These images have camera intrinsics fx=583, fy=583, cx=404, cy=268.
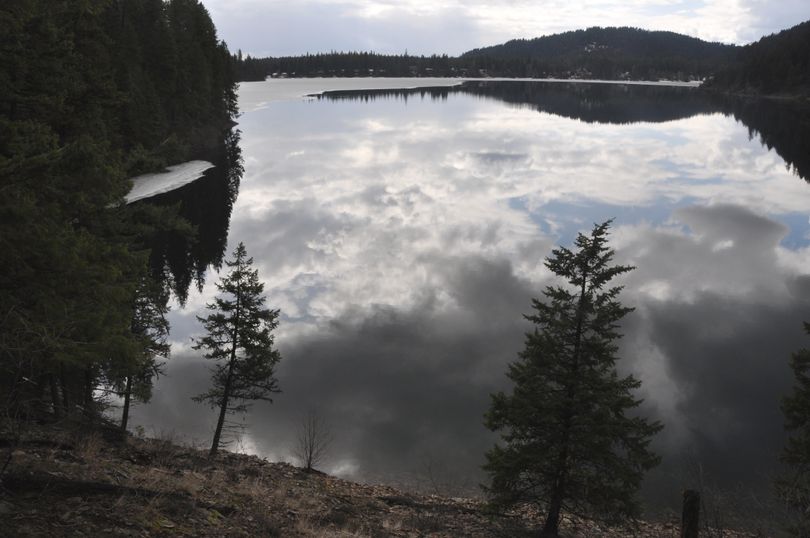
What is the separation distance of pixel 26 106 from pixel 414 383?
1557cm

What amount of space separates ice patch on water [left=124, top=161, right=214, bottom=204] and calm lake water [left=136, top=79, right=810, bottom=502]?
471 centimetres

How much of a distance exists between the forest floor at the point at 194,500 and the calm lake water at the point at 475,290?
3.15 m

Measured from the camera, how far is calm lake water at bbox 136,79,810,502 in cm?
2073

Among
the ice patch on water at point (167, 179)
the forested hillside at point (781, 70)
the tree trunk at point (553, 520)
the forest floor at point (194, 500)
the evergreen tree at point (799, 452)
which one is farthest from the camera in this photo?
the forested hillside at point (781, 70)

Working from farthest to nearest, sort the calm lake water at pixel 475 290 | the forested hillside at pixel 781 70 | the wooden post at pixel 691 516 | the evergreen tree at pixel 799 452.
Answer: the forested hillside at pixel 781 70 < the calm lake water at pixel 475 290 < the evergreen tree at pixel 799 452 < the wooden post at pixel 691 516

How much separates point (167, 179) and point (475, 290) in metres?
33.3

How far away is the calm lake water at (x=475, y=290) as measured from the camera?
20.7 m

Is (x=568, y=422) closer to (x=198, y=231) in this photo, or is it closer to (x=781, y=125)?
(x=198, y=231)

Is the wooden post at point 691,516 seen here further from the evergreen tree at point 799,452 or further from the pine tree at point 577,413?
the evergreen tree at point 799,452

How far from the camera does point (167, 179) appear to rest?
169 ft

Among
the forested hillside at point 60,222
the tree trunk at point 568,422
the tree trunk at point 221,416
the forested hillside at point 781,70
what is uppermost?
the forested hillside at point 781,70

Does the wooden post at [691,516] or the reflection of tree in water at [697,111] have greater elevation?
the reflection of tree in water at [697,111]

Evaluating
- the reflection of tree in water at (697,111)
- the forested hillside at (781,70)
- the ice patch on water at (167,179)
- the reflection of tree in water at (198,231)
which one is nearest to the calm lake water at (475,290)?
the reflection of tree in water at (198,231)

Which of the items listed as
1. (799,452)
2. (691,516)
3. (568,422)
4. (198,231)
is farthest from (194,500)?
(198,231)
